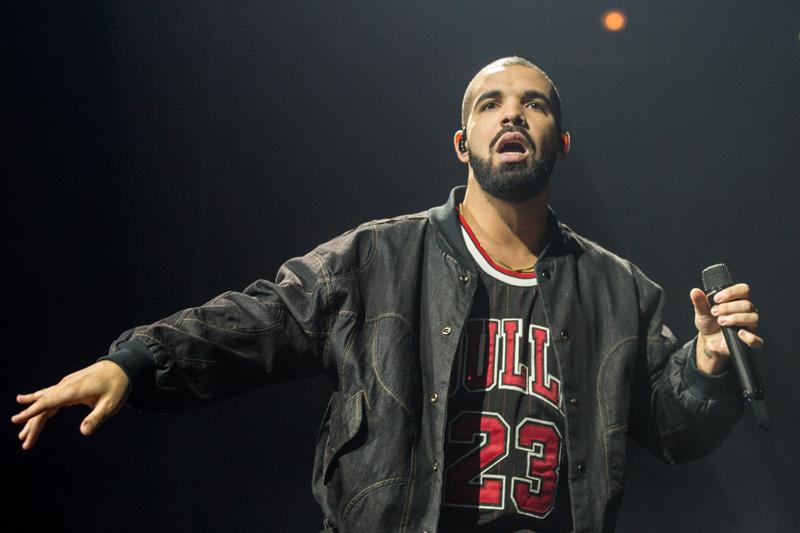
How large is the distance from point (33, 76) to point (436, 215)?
1.66 meters

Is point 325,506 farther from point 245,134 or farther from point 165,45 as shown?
point 165,45

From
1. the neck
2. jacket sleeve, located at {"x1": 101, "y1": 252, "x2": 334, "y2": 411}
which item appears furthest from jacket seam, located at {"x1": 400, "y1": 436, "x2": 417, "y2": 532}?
the neck

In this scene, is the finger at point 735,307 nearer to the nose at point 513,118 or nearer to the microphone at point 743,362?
the microphone at point 743,362

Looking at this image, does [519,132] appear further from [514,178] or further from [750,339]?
[750,339]

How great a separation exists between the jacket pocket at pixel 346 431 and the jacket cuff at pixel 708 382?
790 millimetres

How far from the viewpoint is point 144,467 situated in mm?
2824

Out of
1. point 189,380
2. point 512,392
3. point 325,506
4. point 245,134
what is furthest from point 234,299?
point 245,134

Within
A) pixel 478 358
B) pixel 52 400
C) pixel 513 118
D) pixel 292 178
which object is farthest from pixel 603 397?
pixel 292 178

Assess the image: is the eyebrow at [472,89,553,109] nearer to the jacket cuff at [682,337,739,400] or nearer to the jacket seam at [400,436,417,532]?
the jacket cuff at [682,337,739,400]

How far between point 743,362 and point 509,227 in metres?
0.70

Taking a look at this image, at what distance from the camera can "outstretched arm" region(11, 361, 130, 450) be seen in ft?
4.57

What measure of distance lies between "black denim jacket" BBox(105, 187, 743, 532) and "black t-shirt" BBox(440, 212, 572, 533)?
0.05m

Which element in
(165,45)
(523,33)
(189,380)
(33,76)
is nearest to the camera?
(189,380)

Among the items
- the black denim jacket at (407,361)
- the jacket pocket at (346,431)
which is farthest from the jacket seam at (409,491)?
the jacket pocket at (346,431)
